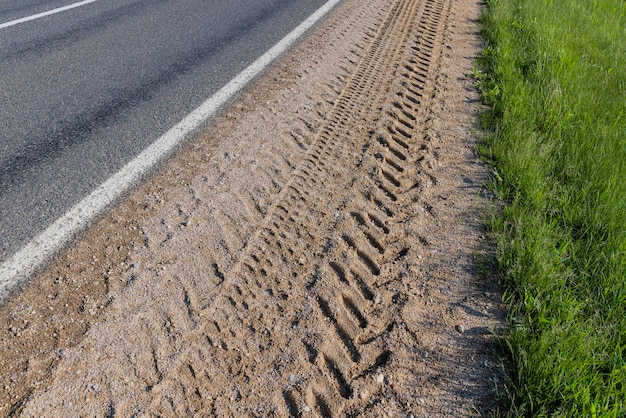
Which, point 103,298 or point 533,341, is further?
point 103,298

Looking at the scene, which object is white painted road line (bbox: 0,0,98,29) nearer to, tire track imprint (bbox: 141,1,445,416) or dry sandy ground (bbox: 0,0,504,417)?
dry sandy ground (bbox: 0,0,504,417)

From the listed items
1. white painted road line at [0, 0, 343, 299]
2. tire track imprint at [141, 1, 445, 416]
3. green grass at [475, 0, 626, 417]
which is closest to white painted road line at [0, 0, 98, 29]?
white painted road line at [0, 0, 343, 299]

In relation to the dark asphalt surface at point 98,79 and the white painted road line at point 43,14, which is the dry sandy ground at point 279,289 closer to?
the dark asphalt surface at point 98,79

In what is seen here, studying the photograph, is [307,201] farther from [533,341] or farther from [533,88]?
[533,88]

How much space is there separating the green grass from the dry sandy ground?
163 millimetres

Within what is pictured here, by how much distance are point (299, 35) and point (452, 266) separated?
437cm

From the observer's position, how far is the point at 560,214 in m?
3.02

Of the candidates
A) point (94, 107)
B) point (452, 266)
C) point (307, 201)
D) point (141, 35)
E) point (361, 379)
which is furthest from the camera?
point (141, 35)

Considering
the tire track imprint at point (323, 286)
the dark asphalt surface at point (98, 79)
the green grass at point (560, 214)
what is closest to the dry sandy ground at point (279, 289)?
the tire track imprint at point (323, 286)

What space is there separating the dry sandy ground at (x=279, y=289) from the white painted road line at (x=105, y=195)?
0.10 metres

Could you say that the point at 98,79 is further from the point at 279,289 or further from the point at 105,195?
the point at 279,289

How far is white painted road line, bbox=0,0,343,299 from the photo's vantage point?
2.66 m

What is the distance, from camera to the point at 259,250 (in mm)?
2820

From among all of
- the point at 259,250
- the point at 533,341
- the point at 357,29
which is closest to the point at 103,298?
the point at 259,250
